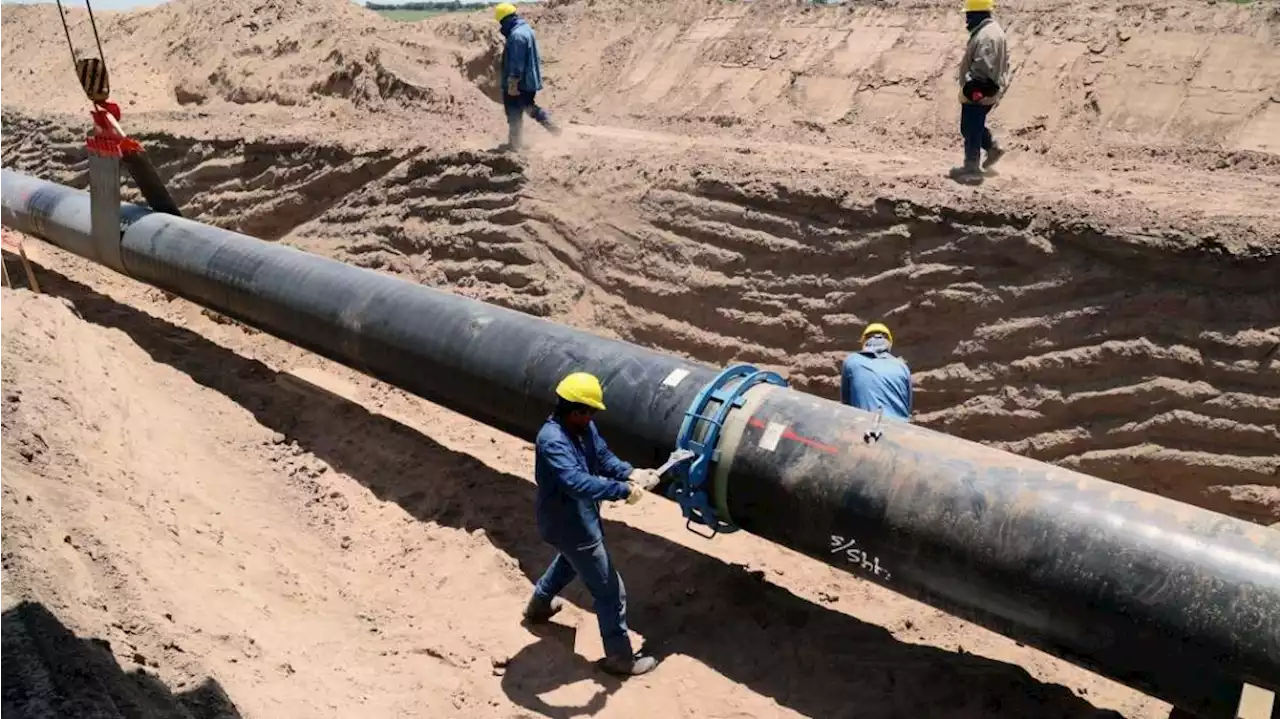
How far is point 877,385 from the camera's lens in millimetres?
5746

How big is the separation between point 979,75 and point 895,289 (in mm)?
2457

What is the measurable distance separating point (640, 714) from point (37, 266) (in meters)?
10.1

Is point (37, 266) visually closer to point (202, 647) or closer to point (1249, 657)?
point (202, 647)

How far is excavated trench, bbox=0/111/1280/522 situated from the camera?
6668 mm

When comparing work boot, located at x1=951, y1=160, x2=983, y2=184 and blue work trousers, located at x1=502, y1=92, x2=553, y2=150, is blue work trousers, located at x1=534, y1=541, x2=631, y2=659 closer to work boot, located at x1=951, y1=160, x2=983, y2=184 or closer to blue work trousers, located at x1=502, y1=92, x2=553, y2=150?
work boot, located at x1=951, y1=160, x2=983, y2=184

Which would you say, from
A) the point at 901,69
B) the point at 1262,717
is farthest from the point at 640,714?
the point at 901,69

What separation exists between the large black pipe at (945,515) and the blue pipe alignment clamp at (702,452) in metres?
0.07

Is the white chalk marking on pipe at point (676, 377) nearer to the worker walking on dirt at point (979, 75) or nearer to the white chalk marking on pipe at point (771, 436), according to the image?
the white chalk marking on pipe at point (771, 436)

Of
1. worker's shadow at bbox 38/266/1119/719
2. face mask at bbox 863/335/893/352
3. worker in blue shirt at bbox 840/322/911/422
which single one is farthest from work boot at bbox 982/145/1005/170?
worker's shadow at bbox 38/266/1119/719

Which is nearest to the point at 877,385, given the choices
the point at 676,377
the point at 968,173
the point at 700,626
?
the point at 676,377

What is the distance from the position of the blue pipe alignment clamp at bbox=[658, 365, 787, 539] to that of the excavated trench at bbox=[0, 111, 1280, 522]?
2.77m

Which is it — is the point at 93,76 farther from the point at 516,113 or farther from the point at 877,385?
the point at 877,385

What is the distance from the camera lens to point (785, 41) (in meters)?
13.7

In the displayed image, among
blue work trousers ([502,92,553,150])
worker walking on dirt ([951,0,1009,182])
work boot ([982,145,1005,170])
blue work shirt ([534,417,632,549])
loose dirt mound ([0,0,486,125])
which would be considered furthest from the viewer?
loose dirt mound ([0,0,486,125])
